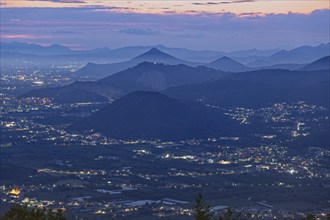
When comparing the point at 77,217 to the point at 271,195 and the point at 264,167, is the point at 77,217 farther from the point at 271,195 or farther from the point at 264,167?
the point at 264,167

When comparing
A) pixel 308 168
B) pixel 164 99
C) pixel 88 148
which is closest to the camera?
pixel 308 168

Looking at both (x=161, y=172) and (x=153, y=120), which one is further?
(x=153, y=120)

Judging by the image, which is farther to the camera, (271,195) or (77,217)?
(271,195)

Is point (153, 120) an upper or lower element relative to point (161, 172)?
Result: upper

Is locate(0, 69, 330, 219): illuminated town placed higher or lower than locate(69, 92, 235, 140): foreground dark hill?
lower

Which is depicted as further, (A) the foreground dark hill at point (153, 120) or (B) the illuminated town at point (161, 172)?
(A) the foreground dark hill at point (153, 120)

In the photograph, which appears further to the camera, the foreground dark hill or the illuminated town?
the foreground dark hill

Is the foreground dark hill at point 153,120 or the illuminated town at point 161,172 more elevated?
the foreground dark hill at point 153,120

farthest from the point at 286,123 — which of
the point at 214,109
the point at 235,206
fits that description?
the point at 235,206
